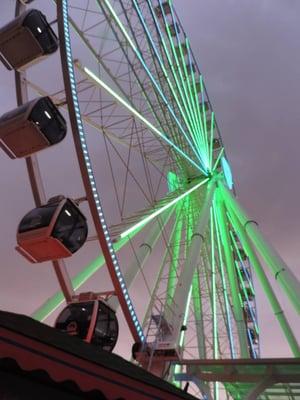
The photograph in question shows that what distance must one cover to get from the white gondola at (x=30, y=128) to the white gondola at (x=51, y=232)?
2.92 ft

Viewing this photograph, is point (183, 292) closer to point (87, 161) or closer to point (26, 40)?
point (87, 161)

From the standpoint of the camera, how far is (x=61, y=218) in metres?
5.75

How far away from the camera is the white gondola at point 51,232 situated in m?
5.61

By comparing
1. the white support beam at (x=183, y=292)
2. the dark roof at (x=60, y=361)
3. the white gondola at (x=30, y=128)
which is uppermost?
the white gondola at (x=30, y=128)

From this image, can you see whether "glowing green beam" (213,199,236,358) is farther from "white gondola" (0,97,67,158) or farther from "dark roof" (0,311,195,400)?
"dark roof" (0,311,195,400)

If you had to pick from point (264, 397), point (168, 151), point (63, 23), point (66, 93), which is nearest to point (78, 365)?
point (66, 93)

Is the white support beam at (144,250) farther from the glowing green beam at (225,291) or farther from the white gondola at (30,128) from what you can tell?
the white gondola at (30,128)

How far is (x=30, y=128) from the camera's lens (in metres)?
6.07

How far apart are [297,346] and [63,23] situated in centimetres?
930

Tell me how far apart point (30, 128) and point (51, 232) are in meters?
1.60

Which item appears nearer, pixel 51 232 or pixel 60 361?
pixel 60 361

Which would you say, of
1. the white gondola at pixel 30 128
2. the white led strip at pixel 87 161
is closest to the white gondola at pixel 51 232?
the white led strip at pixel 87 161

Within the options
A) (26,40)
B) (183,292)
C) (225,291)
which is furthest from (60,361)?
(225,291)

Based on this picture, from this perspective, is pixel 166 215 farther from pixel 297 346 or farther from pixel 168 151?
pixel 297 346
